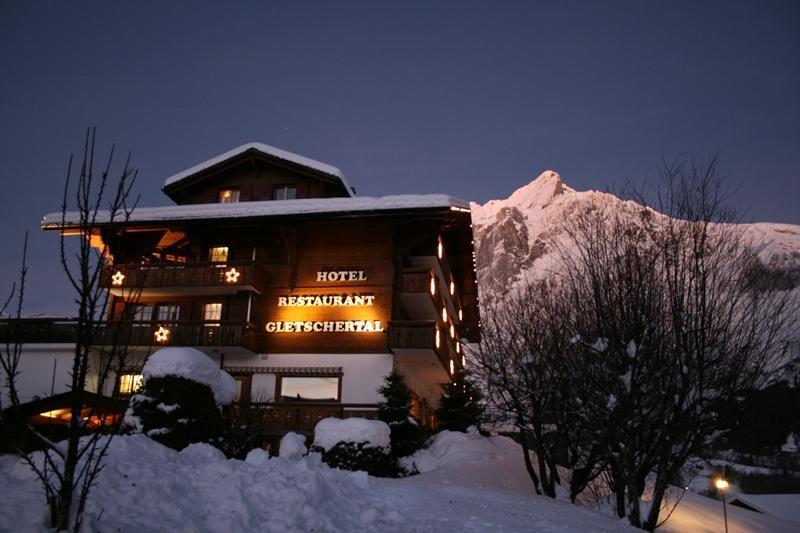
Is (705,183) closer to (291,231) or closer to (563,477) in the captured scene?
(563,477)

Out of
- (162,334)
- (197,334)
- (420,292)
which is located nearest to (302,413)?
(197,334)

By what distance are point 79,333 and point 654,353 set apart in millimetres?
11340

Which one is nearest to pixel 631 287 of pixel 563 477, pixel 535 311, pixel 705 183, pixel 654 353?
pixel 654 353

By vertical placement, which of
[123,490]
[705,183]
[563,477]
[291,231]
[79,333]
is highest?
[291,231]

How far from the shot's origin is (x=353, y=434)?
17.5m

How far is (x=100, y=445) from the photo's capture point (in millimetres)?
7969

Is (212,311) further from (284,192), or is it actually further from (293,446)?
(293,446)

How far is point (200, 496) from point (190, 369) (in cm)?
696

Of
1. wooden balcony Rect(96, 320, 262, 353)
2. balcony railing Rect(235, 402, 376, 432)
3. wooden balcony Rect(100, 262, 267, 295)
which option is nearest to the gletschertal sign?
wooden balcony Rect(96, 320, 262, 353)

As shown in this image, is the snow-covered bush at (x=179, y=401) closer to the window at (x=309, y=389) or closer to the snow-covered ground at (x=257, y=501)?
the snow-covered ground at (x=257, y=501)

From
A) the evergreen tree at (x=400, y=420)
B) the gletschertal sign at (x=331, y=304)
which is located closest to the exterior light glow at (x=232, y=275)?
the gletschertal sign at (x=331, y=304)

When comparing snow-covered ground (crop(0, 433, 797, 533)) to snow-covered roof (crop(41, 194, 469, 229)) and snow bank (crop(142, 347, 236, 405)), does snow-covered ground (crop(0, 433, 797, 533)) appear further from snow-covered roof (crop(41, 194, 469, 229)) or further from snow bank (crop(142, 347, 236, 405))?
snow-covered roof (crop(41, 194, 469, 229))

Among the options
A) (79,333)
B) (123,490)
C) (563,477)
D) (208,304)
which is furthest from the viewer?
(208,304)

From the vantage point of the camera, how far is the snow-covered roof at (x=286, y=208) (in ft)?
85.3
